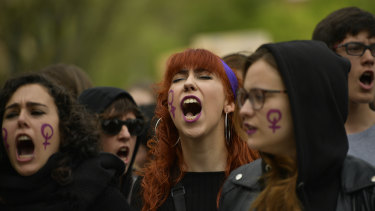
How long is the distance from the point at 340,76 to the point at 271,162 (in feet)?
2.03

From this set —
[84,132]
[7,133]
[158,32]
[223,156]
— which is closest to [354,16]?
[223,156]

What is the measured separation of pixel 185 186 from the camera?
4.66 meters

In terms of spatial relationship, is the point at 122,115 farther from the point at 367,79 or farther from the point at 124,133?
the point at 367,79

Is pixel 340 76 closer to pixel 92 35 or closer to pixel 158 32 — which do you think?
pixel 92 35

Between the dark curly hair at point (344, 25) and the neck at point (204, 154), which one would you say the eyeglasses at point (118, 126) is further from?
the dark curly hair at point (344, 25)

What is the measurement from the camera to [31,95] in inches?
175

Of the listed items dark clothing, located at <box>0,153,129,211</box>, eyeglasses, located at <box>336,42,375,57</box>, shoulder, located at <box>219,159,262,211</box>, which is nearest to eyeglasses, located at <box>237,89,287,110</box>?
shoulder, located at <box>219,159,262,211</box>

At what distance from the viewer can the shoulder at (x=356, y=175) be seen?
3.32 meters

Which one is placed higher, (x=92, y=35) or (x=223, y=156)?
(x=92, y=35)

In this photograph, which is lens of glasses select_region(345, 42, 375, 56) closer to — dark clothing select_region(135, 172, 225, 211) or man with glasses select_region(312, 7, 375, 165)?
man with glasses select_region(312, 7, 375, 165)

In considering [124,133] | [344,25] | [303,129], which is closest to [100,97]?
[124,133]

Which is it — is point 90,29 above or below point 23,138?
above

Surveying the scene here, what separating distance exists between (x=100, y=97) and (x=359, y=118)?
90.0 inches

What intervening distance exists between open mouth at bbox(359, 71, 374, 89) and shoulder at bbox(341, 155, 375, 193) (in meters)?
1.45
